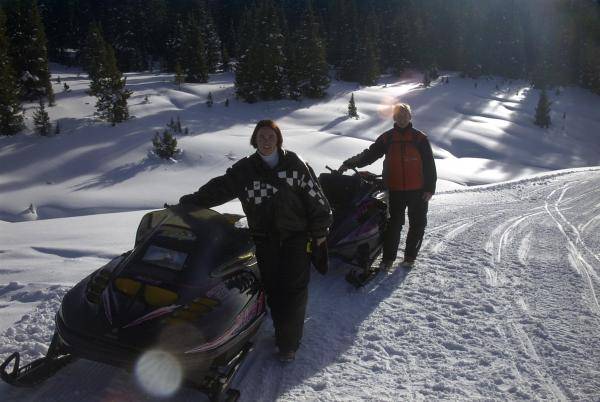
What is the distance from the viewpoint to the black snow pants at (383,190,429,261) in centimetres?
558

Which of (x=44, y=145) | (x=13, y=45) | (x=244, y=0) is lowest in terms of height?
(x=44, y=145)

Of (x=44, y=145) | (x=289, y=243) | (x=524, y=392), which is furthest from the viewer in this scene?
(x=44, y=145)

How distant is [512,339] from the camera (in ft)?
13.1

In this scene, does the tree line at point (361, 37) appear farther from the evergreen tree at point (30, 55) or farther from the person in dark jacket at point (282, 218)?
the person in dark jacket at point (282, 218)

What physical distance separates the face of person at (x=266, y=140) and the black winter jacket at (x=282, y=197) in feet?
0.33

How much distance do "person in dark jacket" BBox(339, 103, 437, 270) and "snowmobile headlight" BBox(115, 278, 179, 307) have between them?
10.5ft

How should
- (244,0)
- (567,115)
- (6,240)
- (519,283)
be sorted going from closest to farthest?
(519,283) → (6,240) → (567,115) → (244,0)

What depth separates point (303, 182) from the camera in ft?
12.0

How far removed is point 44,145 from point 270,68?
17.0 meters

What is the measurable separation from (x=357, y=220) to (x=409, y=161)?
93 cm

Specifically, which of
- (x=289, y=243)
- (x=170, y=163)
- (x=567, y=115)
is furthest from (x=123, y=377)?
(x=567, y=115)

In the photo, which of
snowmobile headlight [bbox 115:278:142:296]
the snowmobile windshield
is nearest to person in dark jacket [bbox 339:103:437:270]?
the snowmobile windshield

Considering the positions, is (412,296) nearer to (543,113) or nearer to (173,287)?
(173,287)

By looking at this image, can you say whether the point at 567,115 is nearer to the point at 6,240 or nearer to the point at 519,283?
the point at 519,283
